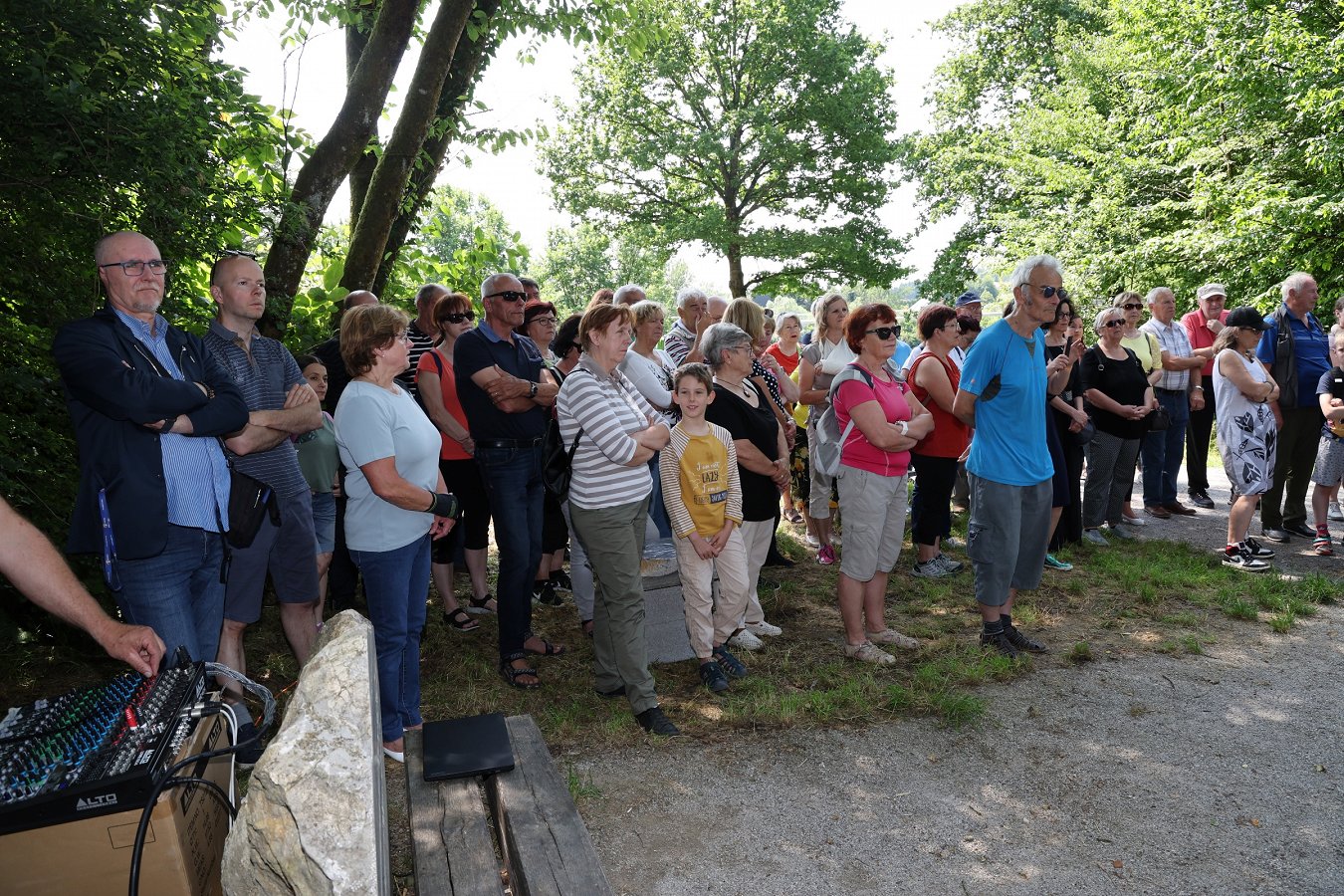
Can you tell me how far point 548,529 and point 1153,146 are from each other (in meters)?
16.9

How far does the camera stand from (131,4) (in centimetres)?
392

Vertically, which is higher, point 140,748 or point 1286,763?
point 140,748

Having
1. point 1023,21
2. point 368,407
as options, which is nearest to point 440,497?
point 368,407

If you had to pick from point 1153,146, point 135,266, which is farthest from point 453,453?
point 1153,146

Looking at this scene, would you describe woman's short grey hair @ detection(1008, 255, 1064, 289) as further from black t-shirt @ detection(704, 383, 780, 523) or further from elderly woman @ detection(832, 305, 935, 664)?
black t-shirt @ detection(704, 383, 780, 523)

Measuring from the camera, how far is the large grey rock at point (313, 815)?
1.54 m

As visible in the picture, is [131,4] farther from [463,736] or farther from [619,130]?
[619,130]

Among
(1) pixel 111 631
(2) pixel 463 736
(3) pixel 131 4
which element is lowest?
(2) pixel 463 736

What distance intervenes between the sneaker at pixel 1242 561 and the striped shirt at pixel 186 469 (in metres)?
7.20

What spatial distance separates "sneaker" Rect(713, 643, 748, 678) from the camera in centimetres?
500

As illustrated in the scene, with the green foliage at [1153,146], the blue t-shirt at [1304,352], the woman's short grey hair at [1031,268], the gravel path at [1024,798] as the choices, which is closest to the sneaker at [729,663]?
the gravel path at [1024,798]

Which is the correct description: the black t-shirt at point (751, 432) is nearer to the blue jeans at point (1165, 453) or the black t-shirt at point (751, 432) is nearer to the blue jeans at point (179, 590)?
the blue jeans at point (179, 590)

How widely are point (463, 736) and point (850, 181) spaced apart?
26.4m

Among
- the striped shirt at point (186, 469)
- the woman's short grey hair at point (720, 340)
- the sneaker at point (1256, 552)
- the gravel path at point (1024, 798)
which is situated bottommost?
the gravel path at point (1024, 798)
